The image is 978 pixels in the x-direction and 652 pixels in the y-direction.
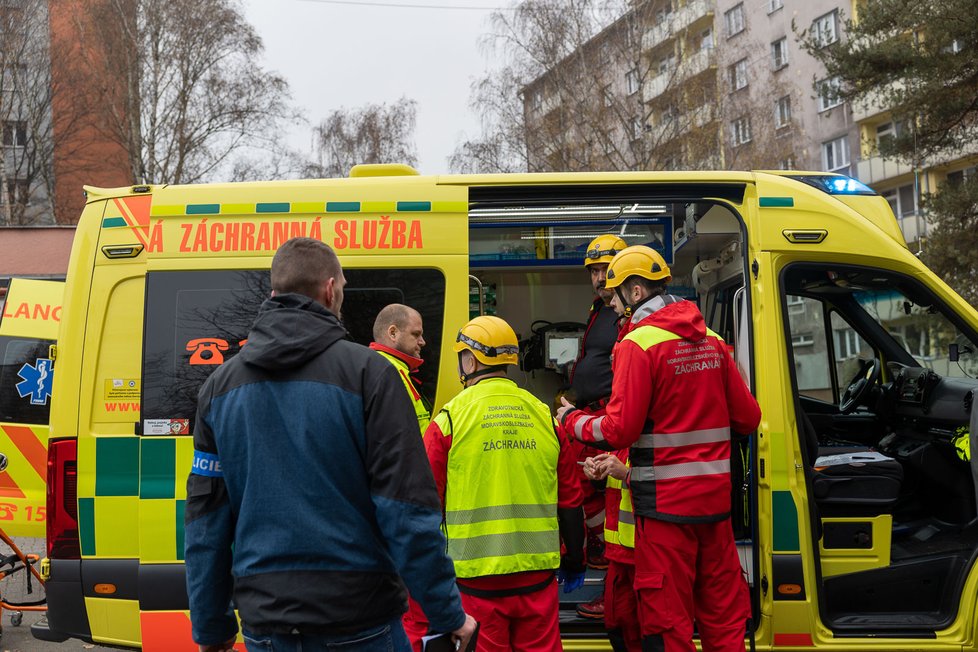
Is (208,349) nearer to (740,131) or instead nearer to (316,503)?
(316,503)

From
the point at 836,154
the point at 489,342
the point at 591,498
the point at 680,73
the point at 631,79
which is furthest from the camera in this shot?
the point at 836,154

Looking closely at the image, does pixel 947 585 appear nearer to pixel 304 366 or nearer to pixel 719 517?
pixel 719 517

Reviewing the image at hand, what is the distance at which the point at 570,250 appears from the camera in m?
6.57

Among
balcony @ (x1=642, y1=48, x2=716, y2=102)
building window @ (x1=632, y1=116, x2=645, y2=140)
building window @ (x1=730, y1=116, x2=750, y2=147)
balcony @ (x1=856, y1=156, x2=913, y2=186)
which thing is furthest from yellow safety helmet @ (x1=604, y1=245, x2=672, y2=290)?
balcony @ (x1=856, y1=156, x2=913, y2=186)

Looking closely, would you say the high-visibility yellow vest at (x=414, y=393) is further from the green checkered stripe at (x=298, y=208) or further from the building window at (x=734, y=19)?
the building window at (x=734, y=19)

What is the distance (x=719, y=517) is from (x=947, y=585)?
1475mm

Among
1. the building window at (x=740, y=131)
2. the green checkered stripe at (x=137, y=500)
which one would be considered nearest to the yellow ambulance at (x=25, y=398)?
the green checkered stripe at (x=137, y=500)

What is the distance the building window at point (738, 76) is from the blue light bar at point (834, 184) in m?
19.9

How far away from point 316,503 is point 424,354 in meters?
1.99

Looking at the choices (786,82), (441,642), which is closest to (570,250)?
(441,642)

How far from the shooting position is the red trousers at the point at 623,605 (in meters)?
3.96

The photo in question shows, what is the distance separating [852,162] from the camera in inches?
1128

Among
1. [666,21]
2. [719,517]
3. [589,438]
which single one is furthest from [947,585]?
[666,21]

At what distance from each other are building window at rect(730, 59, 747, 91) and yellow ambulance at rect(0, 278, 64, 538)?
20.5 meters
